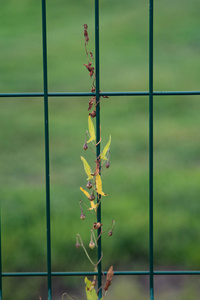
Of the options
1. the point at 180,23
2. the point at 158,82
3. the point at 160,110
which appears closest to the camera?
the point at 160,110

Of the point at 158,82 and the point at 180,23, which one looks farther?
the point at 180,23

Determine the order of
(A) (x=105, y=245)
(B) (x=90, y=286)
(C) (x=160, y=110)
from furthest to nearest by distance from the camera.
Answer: (C) (x=160, y=110) < (A) (x=105, y=245) < (B) (x=90, y=286)

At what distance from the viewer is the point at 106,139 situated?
657 cm

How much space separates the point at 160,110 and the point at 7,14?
473 cm

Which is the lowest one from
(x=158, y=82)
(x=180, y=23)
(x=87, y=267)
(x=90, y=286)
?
(x=87, y=267)

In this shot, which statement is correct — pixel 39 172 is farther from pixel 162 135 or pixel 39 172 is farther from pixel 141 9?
pixel 141 9

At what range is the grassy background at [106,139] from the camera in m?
4.18

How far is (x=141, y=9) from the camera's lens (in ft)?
36.1

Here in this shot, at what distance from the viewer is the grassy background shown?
13.7ft

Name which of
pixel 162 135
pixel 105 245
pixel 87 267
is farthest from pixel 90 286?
pixel 162 135

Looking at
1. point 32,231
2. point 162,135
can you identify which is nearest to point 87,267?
point 32,231

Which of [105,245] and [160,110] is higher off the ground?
[160,110]

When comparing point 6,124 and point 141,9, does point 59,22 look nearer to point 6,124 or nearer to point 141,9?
point 141,9

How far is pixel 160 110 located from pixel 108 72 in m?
1.39
